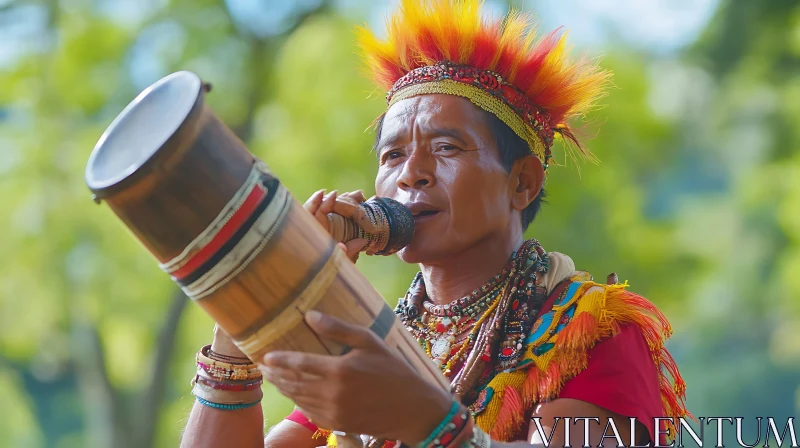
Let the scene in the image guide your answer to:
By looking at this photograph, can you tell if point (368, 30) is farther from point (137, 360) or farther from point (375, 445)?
point (137, 360)

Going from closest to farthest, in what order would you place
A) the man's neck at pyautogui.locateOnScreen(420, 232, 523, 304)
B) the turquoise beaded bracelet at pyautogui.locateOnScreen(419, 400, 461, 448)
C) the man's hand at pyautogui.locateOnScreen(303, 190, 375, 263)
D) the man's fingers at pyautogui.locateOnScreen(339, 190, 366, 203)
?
the turquoise beaded bracelet at pyautogui.locateOnScreen(419, 400, 461, 448), the man's hand at pyautogui.locateOnScreen(303, 190, 375, 263), the man's fingers at pyautogui.locateOnScreen(339, 190, 366, 203), the man's neck at pyautogui.locateOnScreen(420, 232, 523, 304)

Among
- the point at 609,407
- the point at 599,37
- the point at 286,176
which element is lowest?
the point at 609,407

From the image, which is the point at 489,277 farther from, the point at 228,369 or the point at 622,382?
the point at 228,369

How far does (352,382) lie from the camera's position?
164 centimetres

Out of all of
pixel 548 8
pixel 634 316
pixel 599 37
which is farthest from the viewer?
pixel 599 37

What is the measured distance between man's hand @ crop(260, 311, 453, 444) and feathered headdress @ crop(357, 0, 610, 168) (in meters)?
1.15

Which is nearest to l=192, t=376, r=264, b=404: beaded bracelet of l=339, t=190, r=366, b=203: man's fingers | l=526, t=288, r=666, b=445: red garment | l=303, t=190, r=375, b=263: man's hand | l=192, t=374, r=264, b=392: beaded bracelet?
l=192, t=374, r=264, b=392: beaded bracelet

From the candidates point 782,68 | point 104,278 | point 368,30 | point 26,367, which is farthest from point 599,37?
point 26,367

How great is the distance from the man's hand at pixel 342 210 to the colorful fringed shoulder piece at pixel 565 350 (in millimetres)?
467

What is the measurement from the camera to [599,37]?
13.5m

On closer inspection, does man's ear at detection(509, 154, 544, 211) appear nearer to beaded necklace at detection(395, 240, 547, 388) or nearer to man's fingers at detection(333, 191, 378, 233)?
beaded necklace at detection(395, 240, 547, 388)

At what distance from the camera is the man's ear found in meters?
2.73

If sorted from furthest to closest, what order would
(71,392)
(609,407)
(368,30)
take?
(71,392), (368,30), (609,407)

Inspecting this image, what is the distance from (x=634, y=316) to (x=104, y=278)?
10341 millimetres
